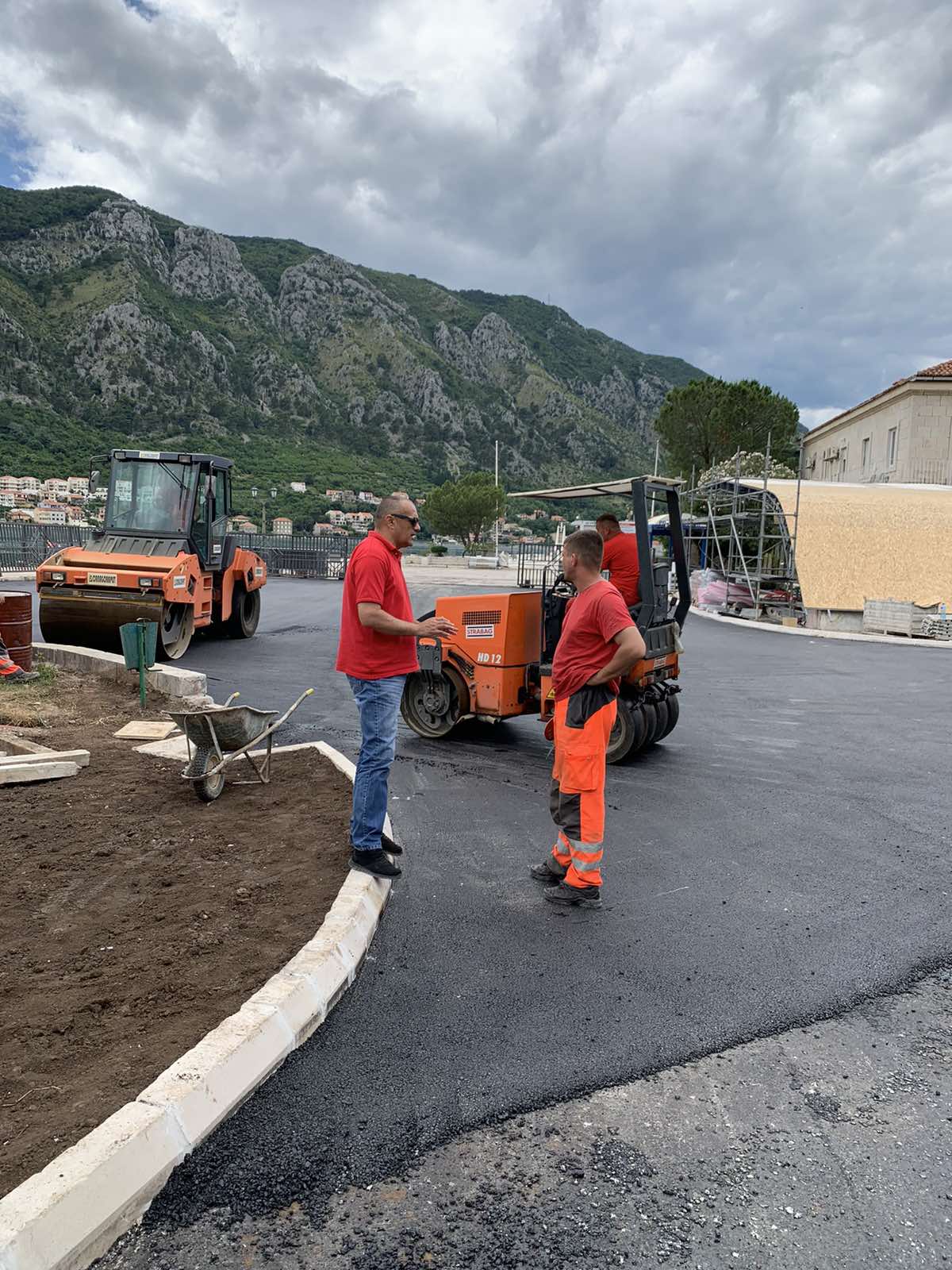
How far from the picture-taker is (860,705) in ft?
36.0

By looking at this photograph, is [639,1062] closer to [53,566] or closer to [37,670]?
[37,670]

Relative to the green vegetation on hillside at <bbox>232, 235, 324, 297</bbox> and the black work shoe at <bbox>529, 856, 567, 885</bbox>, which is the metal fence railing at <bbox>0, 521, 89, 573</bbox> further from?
the green vegetation on hillside at <bbox>232, 235, 324, 297</bbox>

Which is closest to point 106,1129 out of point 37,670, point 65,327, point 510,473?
point 37,670

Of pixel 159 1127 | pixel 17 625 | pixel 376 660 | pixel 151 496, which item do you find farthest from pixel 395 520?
pixel 151 496

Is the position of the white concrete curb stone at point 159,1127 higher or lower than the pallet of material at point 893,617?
lower

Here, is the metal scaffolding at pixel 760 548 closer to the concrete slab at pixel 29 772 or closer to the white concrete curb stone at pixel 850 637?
the white concrete curb stone at pixel 850 637

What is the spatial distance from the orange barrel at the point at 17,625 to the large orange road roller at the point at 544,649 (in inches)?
181

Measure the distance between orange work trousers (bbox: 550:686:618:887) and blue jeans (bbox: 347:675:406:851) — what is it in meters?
0.93

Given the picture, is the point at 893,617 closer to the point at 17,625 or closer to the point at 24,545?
the point at 17,625

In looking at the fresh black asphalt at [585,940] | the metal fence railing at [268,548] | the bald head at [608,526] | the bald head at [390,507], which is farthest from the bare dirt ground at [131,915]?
the metal fence railing at [268,548]

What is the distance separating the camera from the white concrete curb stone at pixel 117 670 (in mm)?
9102

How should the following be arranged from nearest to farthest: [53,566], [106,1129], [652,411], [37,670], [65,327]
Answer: [106,1129]
[37,670]
[53,566]
[65,327]
[652,411]

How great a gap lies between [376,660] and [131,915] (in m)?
1.69

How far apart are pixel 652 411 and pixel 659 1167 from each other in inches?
5967
